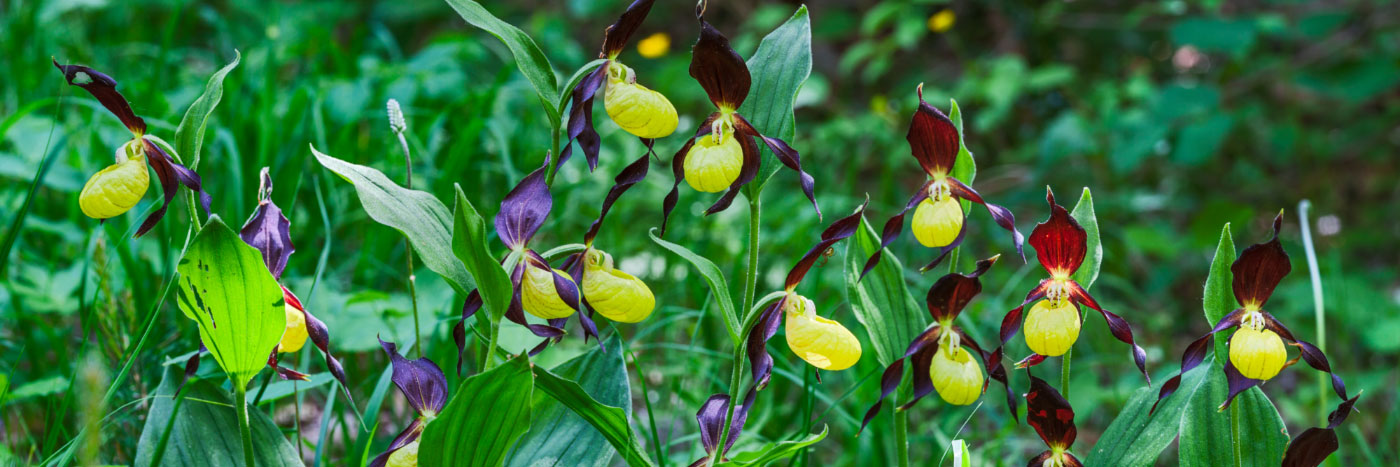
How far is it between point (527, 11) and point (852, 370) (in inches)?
119

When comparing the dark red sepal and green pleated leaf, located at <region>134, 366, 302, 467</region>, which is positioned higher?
the dark red sepal

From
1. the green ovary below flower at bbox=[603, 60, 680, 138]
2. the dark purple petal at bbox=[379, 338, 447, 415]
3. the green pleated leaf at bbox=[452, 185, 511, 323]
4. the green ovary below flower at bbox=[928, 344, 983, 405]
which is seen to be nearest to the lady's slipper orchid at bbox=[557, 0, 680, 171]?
the green ovary below flower at bbox=[603, 60, 680, 138]

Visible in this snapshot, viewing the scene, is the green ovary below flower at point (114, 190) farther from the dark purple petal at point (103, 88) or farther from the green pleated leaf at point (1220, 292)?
the green pleated leaf at point (1220, 292)

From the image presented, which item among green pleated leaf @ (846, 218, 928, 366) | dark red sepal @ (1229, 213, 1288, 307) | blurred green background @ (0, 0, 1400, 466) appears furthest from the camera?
blurred green background @ (0, 0, 1400, 466)

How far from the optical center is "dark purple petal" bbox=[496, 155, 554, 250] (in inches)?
27.7

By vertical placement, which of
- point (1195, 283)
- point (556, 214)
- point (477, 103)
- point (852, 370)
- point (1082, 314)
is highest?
point (1082, 314)

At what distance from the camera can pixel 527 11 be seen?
4.11 meters

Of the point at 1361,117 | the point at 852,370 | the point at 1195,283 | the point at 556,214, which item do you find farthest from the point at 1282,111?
the point at 556,214

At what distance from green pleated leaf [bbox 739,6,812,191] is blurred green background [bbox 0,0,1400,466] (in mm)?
306

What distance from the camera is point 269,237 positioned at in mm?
742

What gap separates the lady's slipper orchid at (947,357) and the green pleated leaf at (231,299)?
0.50 m

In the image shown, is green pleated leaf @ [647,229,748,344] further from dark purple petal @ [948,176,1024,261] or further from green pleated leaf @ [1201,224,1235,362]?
green pleated leaf @ [1201,224,1235,362]

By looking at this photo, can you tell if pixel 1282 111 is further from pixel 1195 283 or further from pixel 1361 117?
pixel 1195 283

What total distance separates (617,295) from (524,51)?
0.22 m
